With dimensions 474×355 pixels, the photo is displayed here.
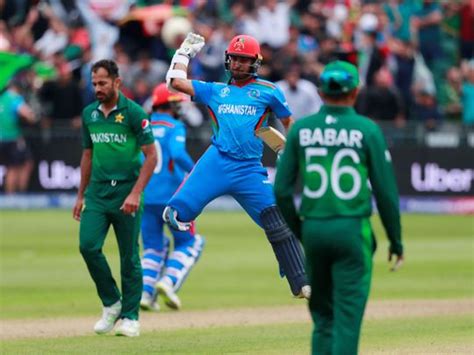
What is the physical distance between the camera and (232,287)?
16.5 metres

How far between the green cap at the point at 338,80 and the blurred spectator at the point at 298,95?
17.7 metres

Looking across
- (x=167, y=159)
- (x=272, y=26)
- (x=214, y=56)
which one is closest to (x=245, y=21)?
(x=272, y=26)

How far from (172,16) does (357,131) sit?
782 inches

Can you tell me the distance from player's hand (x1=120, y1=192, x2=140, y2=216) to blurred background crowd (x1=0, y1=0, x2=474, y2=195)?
14.7 meters

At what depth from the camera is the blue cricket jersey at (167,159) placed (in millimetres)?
14703

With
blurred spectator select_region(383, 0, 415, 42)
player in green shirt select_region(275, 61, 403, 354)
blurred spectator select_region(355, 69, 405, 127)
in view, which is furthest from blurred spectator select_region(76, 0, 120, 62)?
player in green shirt select_region(275, 61, 403, 354)

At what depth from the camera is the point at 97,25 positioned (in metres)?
28.6

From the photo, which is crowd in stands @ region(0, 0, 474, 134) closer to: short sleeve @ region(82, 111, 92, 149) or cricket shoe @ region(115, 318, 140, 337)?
short sleeve @ region(82, 111, 92, 149)

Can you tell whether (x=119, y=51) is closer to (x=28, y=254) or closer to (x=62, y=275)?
(x=28, y=254)

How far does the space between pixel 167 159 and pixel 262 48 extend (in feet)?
40.4

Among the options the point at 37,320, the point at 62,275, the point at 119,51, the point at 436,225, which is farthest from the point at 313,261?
the point at 119,51

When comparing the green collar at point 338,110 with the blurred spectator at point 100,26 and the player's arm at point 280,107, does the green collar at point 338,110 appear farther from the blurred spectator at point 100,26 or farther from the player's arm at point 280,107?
the blurred spectator at point 100,26

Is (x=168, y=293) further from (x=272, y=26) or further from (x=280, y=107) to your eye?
(x=272, y=26)

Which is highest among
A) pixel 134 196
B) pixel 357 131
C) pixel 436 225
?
pixel 357 131
